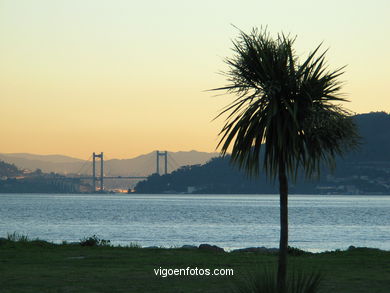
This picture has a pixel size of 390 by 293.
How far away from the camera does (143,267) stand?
27.8m

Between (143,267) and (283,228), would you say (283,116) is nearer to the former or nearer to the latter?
(283,228)

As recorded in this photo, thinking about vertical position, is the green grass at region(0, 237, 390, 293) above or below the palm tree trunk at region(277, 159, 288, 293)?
below

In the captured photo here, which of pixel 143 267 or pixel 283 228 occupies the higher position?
pixel 283 228

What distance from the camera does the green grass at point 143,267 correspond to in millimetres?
22719

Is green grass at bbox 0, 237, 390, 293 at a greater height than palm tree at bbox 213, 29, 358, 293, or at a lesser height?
lesser

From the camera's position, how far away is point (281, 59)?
19.5m

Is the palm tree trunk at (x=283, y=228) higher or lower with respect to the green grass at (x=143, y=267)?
higher

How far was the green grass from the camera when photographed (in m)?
22.7

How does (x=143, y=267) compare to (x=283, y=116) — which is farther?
(x=143, y=267)

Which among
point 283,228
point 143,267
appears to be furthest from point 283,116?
point 143,267

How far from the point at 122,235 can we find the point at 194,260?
55.0 metres

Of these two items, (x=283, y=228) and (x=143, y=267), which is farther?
(x=143, y=267)

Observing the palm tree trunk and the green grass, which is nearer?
the palm tree trunk

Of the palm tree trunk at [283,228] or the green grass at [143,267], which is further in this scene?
the green grass at [143,267]
